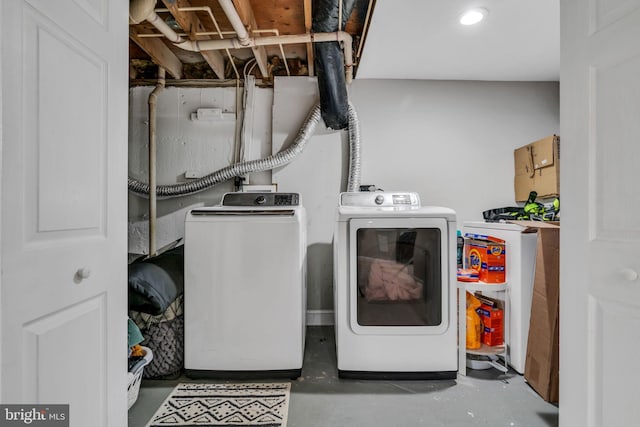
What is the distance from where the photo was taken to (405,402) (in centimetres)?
174

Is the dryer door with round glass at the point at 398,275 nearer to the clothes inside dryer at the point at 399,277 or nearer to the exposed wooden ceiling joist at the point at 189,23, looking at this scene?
the clothes inside dryer at the point at 399,277

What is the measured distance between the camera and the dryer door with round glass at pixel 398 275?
1943 mm

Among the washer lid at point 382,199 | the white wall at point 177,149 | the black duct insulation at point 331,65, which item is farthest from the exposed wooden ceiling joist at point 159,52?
the washer lid at point 382,199

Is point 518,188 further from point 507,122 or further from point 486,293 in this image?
point 486,293
